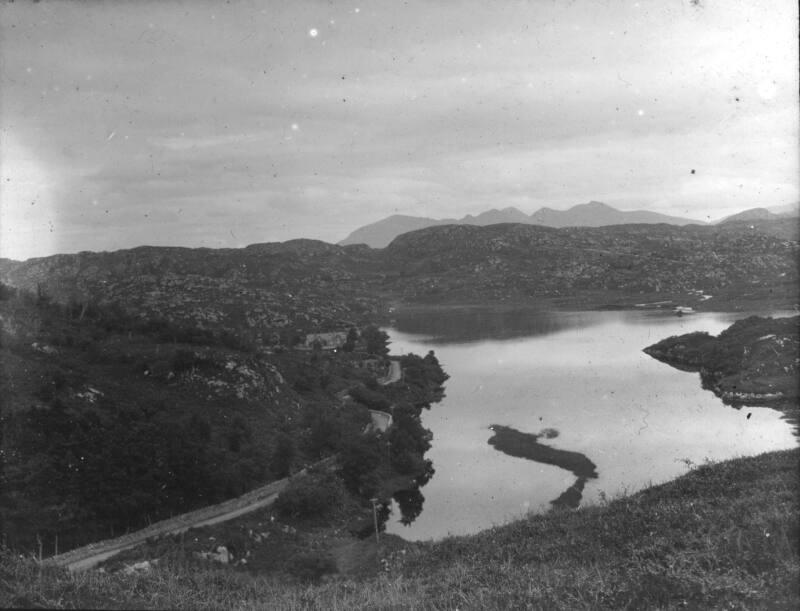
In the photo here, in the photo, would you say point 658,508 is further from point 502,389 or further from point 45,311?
point 45,311

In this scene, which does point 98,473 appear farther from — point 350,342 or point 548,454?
point 350,342

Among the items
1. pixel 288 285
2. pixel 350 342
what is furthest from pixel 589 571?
pixel 288 285

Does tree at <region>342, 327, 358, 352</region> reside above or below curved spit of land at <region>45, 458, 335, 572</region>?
above

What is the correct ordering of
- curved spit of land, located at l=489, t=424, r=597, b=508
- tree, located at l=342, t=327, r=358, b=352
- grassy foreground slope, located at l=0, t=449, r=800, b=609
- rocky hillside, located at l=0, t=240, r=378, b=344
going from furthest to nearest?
1. rocky hillside, located at l=0, t=240, r=378, b=344
2. tree, located at l=342, t=327, r=358, b=352
3. curved spit of land, located at l=489, t=424, r=597, b=508
4. grassy foreground slope, located at l=0, t=449, r=800, b=609

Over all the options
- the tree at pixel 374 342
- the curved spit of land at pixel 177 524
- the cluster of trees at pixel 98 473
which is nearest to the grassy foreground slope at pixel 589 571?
the curved spit of land at pixel 177 524

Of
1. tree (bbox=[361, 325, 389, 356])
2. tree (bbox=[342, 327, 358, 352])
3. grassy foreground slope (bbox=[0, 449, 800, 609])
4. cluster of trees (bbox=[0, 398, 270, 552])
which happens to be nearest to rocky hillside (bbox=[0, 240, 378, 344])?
tree (bbox=[342, 327, 358, 352])

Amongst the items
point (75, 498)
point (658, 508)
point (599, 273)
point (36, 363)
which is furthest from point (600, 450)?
point (599, 273)

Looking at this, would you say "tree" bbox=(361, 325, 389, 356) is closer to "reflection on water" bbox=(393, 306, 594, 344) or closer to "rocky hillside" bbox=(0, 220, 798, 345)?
"rocky hillside" bbox=(0, 220, 798, 345)
